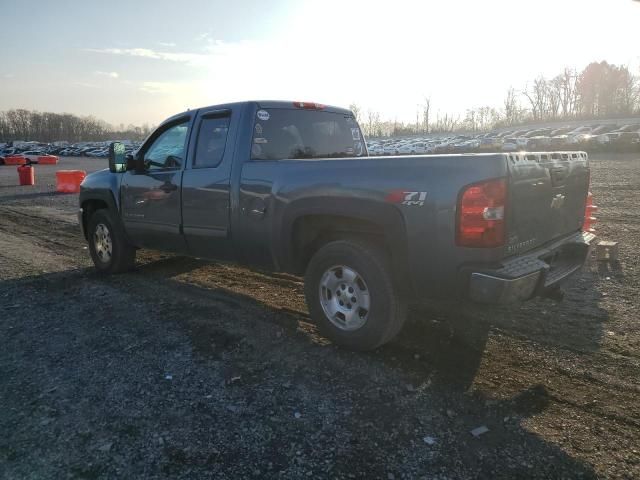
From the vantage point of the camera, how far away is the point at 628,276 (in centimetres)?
568

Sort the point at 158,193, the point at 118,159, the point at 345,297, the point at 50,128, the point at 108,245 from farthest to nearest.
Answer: the point at 50,128 < the point at 108,245 < the point at 118,159 < the point at 158,193 < the point at 345,297

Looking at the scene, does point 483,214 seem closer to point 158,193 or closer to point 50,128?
point 158,193

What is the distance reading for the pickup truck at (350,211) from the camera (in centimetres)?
316

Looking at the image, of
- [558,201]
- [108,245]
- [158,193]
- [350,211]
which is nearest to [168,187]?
[158,193]

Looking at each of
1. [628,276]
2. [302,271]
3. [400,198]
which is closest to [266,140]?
[302,271]

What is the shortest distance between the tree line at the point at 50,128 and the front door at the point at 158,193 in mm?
145636

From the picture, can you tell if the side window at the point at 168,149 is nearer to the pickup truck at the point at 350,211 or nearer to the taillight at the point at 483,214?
the pickup truck at the point at 350,211

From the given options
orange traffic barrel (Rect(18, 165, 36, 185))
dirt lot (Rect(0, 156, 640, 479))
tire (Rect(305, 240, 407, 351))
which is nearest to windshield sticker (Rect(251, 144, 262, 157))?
tire (Rect(305, 240, 407, 351))

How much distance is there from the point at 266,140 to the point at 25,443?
3055mm

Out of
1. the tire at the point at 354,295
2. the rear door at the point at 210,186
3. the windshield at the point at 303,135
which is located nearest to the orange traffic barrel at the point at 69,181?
the rear door at the point at 210,186

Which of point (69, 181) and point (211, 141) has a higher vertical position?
point (211, 141)

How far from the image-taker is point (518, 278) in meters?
3.12

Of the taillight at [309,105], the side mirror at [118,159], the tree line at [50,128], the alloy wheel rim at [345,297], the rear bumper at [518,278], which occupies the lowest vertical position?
the alloy wheel rim at [345,297]

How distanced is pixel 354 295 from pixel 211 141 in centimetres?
226
